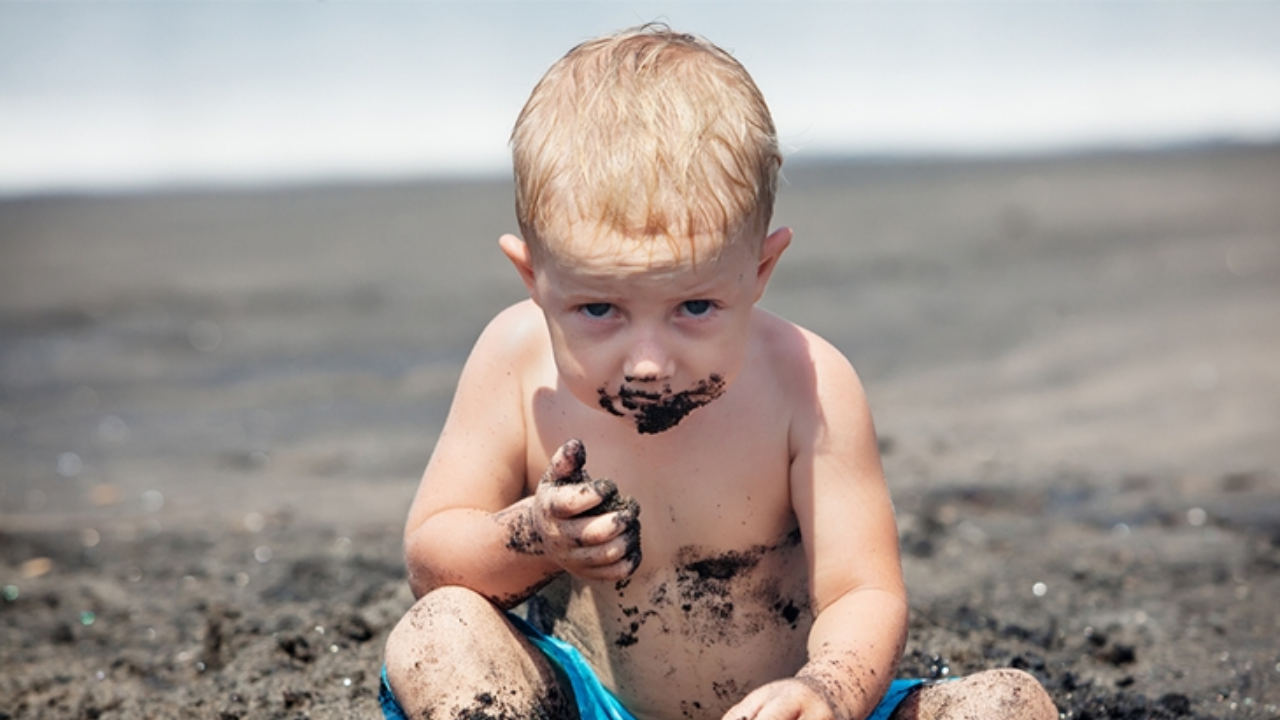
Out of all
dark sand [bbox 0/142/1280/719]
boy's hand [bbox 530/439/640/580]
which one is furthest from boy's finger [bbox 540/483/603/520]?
dark sand [bbox 0/142/1280/719]

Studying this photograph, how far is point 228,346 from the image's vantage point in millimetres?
9320

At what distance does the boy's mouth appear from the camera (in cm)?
219

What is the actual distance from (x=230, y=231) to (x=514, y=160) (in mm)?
13407

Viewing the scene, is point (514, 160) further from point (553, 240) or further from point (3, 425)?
point (3, 425)

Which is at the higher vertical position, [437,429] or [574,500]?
[574,500]

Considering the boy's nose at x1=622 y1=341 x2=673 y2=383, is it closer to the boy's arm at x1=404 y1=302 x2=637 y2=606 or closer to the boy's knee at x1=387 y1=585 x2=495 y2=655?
the boy's arm at x1=404 y1=302 x2=637 y2=606

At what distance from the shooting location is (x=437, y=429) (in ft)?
22.5

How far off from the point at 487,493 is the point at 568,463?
48 centimetres

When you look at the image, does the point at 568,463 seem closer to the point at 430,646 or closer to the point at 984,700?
the point at 430,646

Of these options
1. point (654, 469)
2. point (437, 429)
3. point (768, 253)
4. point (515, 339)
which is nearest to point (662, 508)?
point (654, 469)

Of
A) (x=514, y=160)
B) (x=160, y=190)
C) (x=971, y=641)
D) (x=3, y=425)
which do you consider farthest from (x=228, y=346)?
(x=160, y=190)

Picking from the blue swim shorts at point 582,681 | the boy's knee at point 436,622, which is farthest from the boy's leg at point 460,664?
the blue swim shorts at point 582,681

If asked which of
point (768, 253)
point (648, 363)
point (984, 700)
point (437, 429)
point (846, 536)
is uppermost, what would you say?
point (768, 253)

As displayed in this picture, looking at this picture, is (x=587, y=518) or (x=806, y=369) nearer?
(x=587, y=518)
